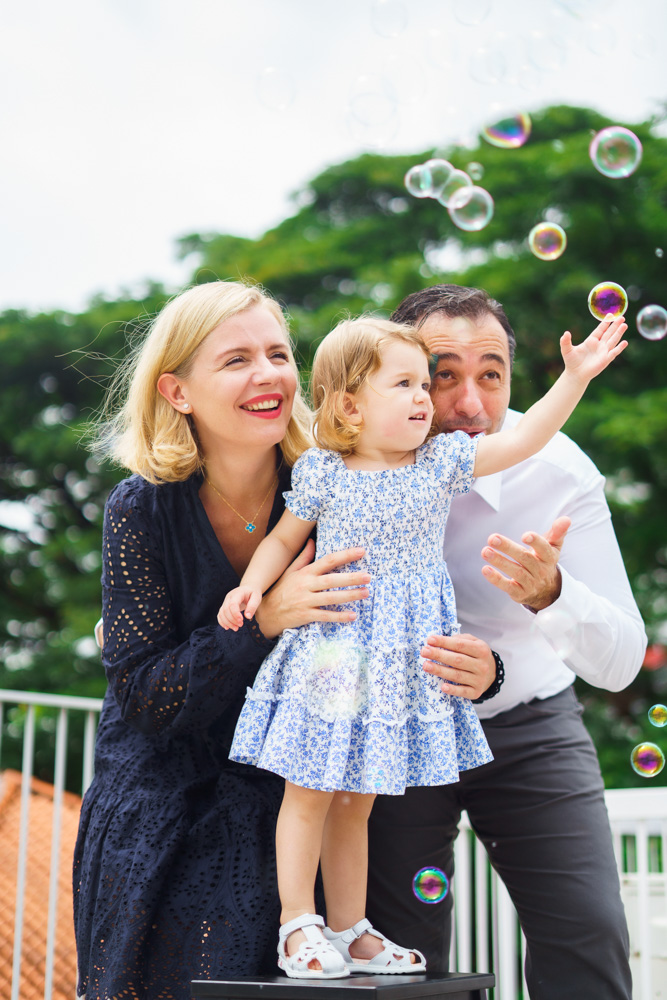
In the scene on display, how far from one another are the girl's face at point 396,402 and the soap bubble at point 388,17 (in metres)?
1.63

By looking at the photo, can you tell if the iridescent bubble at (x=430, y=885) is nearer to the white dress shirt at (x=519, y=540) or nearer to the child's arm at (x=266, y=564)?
the white dress shirt at (x=519, y=540)

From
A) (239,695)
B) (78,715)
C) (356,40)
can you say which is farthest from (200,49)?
(239,695)

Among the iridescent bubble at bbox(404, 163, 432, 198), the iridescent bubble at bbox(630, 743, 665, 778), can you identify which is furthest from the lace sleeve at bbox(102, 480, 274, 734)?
the iridescent bubble at bbox(404, 163, 432, 198)

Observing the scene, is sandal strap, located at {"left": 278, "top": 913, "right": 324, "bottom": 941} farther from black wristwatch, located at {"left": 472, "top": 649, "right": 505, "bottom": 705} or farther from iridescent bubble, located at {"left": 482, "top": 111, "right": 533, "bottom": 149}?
iridescent bubble, located at {"left": 482, "top": 111, "right": 533, "bottom": 149}

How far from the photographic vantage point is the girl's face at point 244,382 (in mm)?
1907

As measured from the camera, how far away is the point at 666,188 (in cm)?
615

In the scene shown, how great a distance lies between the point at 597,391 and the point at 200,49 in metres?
4.50

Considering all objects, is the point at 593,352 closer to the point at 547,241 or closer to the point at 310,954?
the point at 547,241

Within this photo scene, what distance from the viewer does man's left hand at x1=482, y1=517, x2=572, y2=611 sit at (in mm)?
1801

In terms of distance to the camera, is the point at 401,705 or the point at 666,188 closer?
the point at 401,705

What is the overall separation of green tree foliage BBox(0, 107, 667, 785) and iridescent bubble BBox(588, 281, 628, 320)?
333 centimetres

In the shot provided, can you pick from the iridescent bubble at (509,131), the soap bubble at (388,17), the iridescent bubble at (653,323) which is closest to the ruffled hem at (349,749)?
the iridescent bubble at (653,323)

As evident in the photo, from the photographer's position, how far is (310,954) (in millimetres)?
1556

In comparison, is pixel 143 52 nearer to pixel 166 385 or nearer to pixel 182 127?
pixel 182 127
